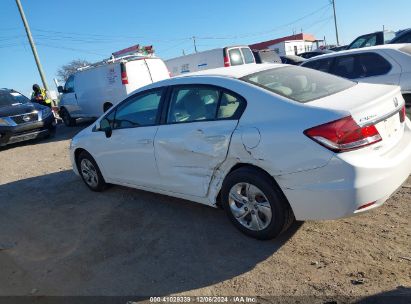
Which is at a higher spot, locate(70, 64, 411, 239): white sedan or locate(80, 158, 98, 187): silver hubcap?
locate(70, 64, 411, 239): white sedan

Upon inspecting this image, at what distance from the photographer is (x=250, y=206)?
353cm

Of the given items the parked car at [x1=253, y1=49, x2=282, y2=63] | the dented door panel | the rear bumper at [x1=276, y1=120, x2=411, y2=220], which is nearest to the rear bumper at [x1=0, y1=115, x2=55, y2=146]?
the dented door panel

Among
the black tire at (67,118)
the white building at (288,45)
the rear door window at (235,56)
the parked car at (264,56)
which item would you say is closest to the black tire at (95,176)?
the black tire at (67,118)

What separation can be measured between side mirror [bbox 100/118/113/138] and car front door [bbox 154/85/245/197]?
3.36 feet

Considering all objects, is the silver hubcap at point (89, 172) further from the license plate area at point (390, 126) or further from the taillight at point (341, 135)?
the license plate area at point (390, 126)

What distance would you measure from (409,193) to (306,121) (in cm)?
204

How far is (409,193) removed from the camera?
4246 millimetres

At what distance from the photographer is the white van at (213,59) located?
52.6 ft

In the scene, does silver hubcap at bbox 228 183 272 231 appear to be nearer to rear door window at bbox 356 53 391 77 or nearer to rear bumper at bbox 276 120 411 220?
rear bumper at bbox 276 120 411 220

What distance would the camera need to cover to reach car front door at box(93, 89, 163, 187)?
4402 mm

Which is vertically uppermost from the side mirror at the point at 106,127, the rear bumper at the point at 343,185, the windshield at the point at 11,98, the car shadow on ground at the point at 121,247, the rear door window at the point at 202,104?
the windshield at the point at 11,98

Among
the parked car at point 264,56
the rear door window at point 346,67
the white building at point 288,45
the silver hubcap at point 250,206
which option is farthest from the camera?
the white building at point 288,45

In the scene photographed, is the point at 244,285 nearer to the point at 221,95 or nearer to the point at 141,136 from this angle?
the point at 221,95

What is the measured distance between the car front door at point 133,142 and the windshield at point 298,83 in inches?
50.0
